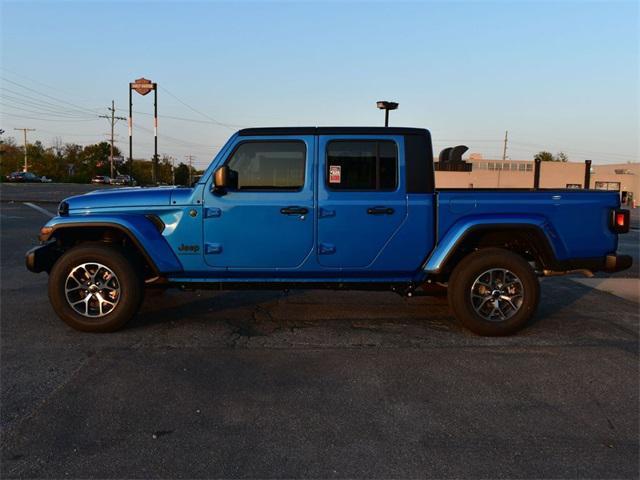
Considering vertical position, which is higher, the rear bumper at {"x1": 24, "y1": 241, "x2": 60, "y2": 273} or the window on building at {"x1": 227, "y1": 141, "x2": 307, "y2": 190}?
the window on building at {"x1": 227, "y1": 141, "x2": 307, "y2": 190}

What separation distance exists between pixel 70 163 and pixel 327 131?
99.8 meters

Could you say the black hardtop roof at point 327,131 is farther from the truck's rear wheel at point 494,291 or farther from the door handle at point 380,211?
the truck's rear wheel at point 494,291

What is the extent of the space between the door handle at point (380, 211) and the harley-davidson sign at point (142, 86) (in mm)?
28154

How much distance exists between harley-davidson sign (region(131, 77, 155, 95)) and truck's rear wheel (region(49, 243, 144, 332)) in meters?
27.4

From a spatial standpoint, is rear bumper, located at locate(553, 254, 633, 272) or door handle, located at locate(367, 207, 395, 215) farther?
rear bumper, located at locate(553, 254, 633, 272)

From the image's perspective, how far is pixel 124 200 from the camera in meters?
5.09

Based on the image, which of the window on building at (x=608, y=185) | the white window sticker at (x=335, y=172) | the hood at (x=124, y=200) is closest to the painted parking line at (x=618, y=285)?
the white window sticker at (x=335, y=172)

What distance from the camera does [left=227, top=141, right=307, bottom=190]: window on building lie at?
5094 mm

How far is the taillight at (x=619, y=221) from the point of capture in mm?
5098

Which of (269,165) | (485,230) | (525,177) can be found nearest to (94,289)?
(269,165)

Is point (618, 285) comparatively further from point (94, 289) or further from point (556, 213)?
point (94, 289)

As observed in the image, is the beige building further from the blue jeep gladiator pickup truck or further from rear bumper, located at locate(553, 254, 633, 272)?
the blue jeep gladiator pickup truck

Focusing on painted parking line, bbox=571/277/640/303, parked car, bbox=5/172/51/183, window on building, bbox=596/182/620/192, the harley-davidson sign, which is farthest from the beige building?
parked car, bbox=5/172/51/183

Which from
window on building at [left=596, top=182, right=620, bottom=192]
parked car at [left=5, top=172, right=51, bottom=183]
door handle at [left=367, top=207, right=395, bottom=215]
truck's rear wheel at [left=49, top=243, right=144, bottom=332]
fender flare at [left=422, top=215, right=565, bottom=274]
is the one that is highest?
window on building at [left=596, top=182, right=620, bottom=192]
